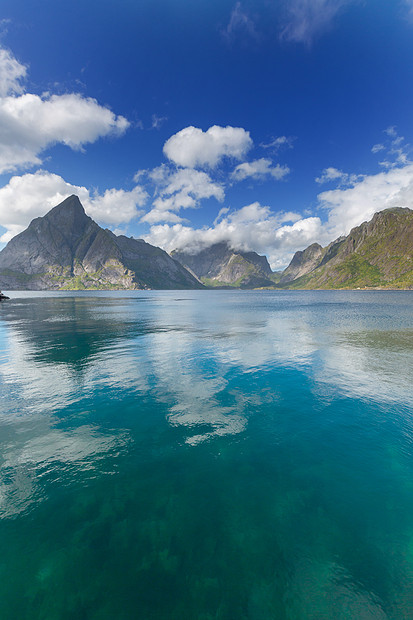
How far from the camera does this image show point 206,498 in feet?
44.6

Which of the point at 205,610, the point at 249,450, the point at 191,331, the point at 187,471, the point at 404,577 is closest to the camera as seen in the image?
the point at 205,610

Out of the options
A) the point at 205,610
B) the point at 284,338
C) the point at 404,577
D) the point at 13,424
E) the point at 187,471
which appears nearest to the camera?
the point at 205,610

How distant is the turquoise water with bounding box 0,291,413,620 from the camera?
926cm

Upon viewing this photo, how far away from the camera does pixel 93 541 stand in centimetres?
1117

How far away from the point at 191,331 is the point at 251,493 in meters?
51.2

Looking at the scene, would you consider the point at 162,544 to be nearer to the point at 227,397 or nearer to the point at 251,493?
the point at 251,493

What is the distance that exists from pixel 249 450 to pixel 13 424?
18.3m

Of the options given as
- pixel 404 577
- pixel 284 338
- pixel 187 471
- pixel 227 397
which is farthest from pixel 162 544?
pixel 284 338

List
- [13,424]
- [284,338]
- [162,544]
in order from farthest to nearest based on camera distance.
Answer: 1. [284,338]
2. [13,424]
3. [162,544]

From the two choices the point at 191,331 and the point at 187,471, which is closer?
the point at 187,471

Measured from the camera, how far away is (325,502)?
1333 cm

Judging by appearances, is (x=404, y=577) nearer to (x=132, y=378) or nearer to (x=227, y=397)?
(x=227, y=397)

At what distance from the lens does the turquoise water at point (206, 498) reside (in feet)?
30.4

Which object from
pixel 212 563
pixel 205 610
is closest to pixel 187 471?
pixel 212 563
